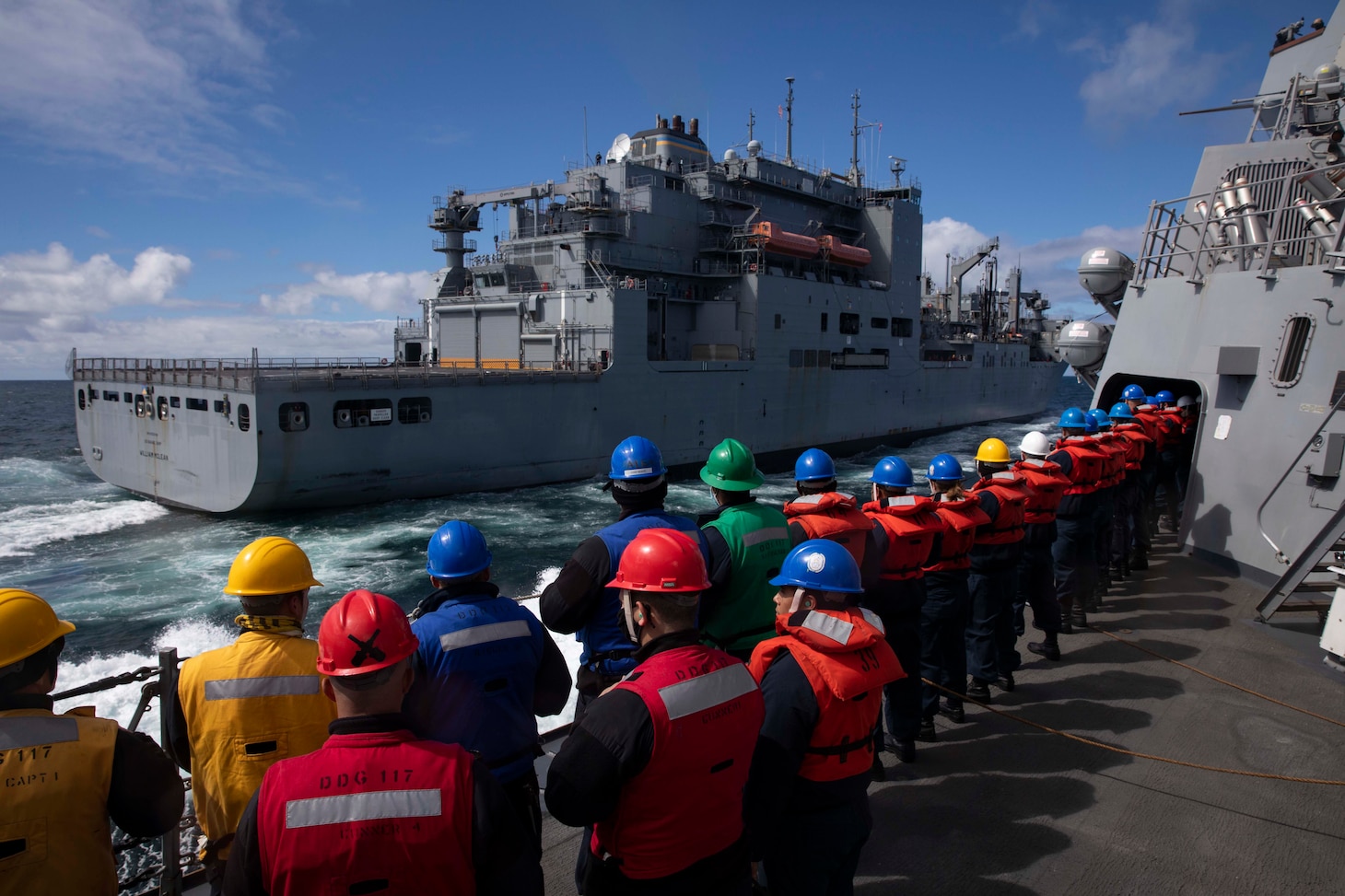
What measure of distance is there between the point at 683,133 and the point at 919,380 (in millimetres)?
13832

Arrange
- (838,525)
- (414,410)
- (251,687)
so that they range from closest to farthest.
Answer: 1. (251,687)
2. (838,525)
3. (414,410)

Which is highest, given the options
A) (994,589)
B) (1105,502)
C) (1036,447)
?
(1036,447)

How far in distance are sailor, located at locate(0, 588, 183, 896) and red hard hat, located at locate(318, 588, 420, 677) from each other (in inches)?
25.5

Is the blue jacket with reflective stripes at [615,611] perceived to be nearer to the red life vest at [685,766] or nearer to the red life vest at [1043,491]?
the red life vest at [685,766]

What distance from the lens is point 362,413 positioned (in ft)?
50.2

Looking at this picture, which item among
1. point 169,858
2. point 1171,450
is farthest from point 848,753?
point 1171,450

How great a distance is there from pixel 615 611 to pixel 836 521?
3.91ft

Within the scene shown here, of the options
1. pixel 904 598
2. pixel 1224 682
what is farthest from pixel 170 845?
→ pixel 1224 682

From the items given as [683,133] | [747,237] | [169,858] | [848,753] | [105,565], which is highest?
[683,133]

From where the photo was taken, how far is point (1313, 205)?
25.5 ft

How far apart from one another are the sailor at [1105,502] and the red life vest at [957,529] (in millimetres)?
2883

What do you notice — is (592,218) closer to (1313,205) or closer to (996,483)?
(1313,205)

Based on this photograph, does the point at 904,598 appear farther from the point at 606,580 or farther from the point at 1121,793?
the point at 606,580

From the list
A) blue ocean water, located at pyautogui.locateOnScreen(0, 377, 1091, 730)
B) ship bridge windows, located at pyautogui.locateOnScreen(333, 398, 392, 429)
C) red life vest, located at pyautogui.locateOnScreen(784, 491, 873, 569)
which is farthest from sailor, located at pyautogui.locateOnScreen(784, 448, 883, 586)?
ship bridge windows, located at pyautogui.locateOnScreen(333, 398, 392, 429)
